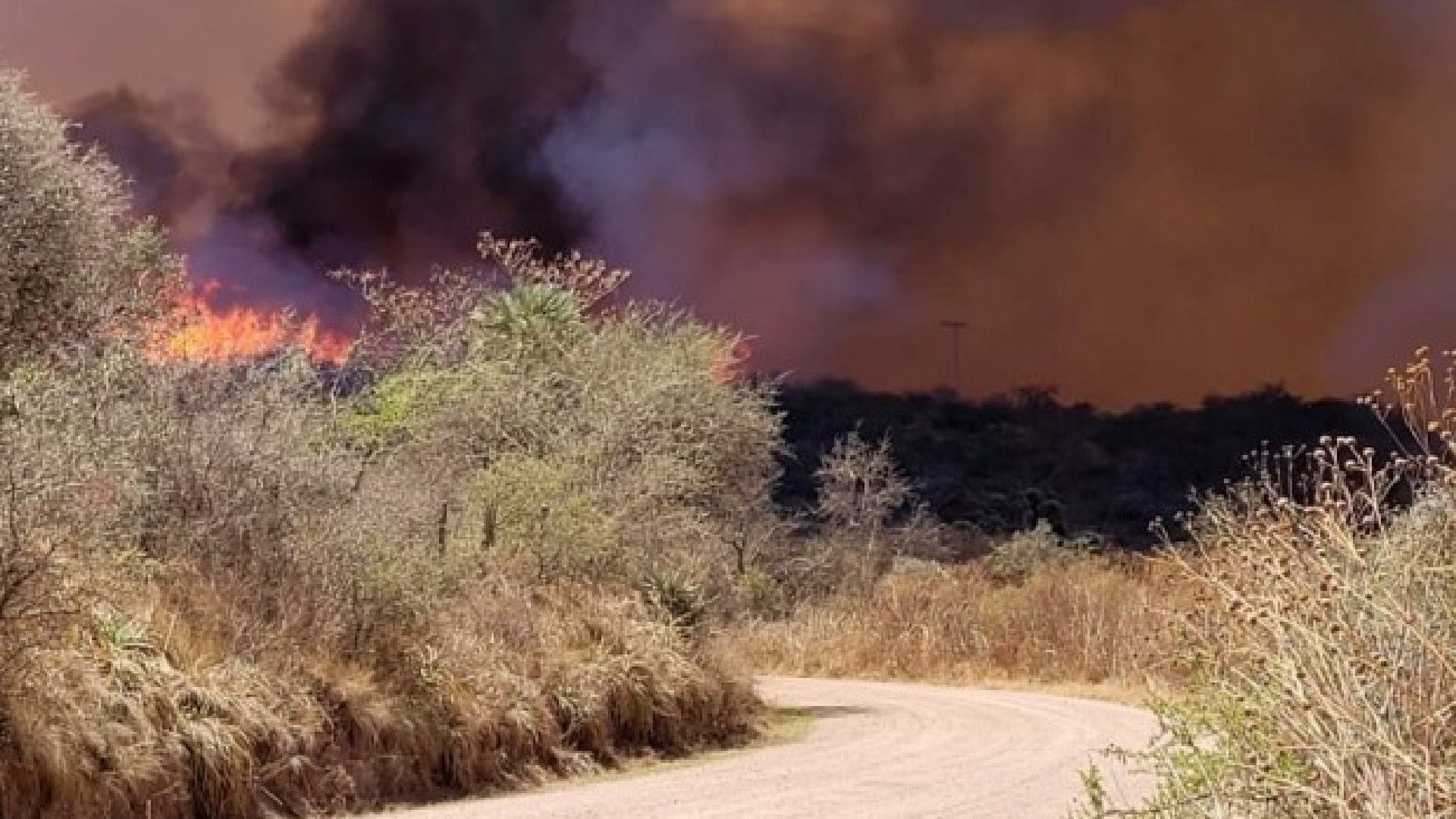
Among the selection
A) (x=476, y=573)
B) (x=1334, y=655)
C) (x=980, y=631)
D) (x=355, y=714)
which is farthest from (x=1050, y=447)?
(x=1334, y=655)

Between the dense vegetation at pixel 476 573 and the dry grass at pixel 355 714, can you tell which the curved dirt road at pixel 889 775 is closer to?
the dry grass at pixel 355 714

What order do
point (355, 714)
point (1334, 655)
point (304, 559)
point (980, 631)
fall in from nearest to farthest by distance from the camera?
point (1334, 655) < point (355, 714) < point (304, 559) < point (980, 631)

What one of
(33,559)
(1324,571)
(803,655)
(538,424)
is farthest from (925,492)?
(1324,571)

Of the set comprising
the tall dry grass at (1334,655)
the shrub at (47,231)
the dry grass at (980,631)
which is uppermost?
the shrub at (47,231)

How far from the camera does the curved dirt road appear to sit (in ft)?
51.6

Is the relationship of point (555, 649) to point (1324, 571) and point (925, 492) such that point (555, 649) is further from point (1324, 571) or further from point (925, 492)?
point (925, 492)

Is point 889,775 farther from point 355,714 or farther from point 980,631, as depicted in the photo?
point 980,631

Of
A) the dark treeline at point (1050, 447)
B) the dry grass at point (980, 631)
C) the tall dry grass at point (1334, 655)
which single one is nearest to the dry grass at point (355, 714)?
the tall dry grass at point (1334, 655)

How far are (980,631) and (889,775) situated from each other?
2202 cm

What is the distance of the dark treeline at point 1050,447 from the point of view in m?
81.0

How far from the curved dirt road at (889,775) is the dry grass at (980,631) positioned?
769 cm

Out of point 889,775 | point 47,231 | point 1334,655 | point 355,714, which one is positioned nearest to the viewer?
point 1334,655

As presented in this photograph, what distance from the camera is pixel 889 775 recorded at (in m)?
18.7

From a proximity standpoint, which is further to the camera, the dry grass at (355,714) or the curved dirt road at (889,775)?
the curved dirt road at (889,775)
